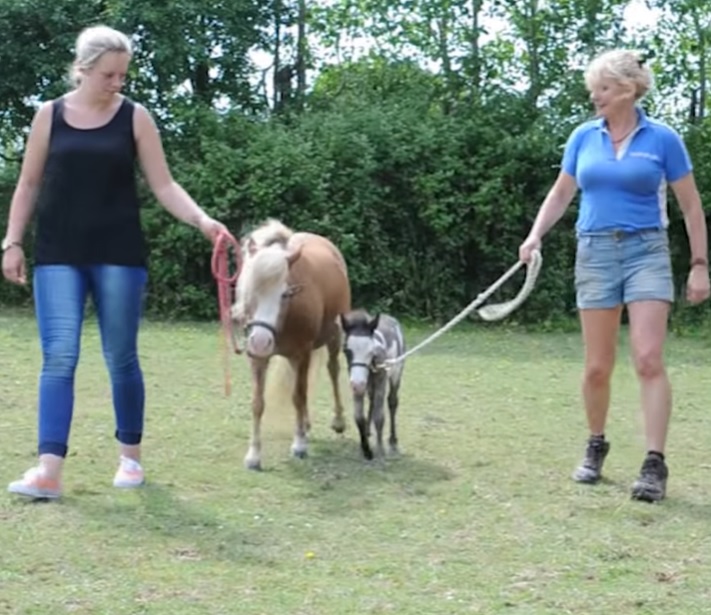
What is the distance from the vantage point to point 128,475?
5641 mm

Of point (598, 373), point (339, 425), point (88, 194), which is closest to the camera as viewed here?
point (88, 194)

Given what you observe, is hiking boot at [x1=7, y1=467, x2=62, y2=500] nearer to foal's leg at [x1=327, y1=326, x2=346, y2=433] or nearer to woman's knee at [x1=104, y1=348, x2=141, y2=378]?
woman's knee at [x1=104, y1=348, x2=141, y2=378]

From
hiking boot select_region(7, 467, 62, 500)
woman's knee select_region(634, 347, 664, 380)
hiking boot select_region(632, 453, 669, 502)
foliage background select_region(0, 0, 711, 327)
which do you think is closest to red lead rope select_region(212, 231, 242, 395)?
hiking boot select_region(7, 467, 62, 500)

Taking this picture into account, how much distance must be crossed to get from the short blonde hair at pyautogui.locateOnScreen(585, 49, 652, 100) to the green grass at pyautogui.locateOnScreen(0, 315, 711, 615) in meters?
1.78

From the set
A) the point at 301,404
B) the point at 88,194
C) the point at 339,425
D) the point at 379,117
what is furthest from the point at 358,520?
the point at 379,117

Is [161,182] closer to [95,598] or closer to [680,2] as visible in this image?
[95,598]

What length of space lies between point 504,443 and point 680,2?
504 inches

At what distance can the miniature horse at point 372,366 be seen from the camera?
6.27 m

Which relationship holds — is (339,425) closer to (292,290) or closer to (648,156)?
(292,290)

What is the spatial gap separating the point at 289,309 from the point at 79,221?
4.76 feet

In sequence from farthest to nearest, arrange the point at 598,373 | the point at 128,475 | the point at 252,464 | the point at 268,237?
1. the point at 268,237
2. the point at 252,464
3. the point at 598,373
4. the point at 128,475

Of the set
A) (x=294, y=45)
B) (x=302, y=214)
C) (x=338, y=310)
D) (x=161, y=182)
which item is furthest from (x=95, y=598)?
(x=294, y=45)

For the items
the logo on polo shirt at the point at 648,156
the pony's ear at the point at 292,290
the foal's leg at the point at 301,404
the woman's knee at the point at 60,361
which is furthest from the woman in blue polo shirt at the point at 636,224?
the woman's knee at the point at 60,361

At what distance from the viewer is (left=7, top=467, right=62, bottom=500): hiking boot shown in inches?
208
